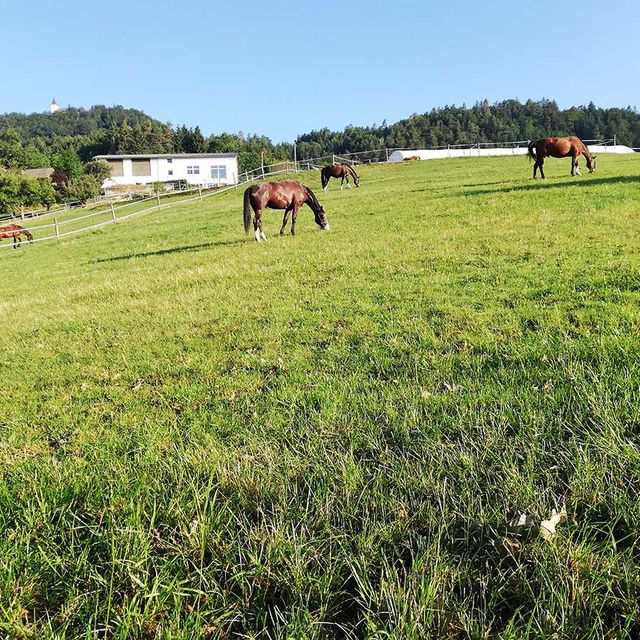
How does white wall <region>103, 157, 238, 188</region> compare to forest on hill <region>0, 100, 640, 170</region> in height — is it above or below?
below

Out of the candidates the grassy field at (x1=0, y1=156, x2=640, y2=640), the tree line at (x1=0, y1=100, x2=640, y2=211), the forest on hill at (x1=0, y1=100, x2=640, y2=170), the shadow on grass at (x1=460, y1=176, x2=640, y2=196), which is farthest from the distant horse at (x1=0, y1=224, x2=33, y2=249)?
the forest on hill at (x1=0, y1=100, x2=640, y2=170)

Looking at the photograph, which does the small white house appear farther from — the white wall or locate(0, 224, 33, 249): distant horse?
locate(0, 224, 33, 249): distant horse

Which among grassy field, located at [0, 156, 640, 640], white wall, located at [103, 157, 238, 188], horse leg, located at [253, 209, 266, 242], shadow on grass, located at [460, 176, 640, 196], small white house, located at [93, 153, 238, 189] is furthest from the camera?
white wall, located at [103, 157, 238, 188]

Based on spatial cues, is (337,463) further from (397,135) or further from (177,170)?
(397,135)

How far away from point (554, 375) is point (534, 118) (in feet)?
536

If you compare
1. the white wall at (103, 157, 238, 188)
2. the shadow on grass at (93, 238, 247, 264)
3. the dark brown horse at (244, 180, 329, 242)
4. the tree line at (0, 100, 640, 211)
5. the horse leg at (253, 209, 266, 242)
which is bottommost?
the shadow on grass at (93, 238, 247, 264)

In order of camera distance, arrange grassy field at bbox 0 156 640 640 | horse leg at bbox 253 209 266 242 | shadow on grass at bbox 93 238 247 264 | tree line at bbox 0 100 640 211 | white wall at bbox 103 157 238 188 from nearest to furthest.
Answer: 1. grassy field at bbox 0 156 640 640
2. horse leg at bbox 253 209 266 242
3. shadow on grass at bbox 93 238 247 264
4. white wall at bbox 103 157 238 188
5. tree line at bbox 0 100 640 211

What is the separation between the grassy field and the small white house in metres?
90.6

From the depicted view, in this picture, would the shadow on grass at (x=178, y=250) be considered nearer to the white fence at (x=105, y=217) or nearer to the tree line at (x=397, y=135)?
the white fence at (x=105, y=217)

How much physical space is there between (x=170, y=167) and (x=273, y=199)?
86.4m

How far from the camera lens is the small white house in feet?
302

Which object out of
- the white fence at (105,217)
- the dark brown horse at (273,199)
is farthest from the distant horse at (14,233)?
the dark brown horse at (273,199)

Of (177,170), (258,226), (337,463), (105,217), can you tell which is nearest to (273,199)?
(258,226)

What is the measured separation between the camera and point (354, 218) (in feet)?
60.2
